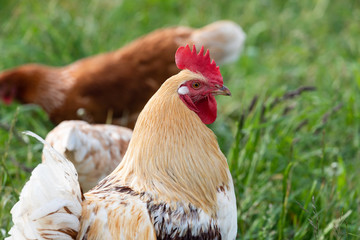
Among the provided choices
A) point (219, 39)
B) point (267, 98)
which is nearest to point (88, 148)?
point (267, 98)

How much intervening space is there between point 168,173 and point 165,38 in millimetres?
3218

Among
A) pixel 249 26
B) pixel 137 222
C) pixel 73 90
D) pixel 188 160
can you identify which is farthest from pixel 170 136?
pixel 249 26

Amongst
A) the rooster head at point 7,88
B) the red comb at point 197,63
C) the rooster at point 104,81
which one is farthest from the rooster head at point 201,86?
the rooster head at point 7,88

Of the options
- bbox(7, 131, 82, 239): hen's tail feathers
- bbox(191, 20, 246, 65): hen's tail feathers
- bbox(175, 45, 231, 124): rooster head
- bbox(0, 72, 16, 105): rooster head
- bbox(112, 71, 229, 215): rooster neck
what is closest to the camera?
bbox(7, 131, 82, 239): hen's tail feathers

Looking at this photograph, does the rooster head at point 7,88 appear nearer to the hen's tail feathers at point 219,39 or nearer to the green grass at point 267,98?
the green grass at point 267,98

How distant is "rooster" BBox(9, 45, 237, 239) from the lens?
2.25 meters

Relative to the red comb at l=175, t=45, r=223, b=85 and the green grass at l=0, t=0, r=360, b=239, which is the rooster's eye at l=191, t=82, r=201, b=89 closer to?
the red comb at l=175, t=45, r=223, b=85

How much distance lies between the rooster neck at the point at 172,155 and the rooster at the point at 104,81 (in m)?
2.63

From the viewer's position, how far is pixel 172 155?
2.66m

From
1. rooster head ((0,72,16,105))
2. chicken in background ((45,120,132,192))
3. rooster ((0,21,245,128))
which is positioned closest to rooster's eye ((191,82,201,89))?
chicken in background ((45,120,132,192))

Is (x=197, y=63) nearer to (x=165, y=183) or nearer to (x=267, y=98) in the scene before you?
(x=165, y=183)

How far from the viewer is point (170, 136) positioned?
2.66m

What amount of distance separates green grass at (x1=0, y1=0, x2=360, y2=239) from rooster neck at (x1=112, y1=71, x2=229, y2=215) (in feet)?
1.87

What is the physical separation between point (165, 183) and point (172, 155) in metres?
0.15
